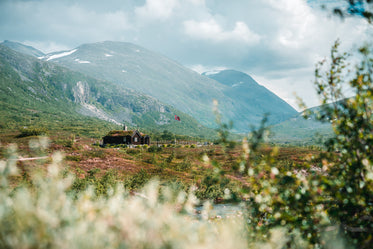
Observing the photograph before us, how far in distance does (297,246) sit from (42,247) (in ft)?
17.3

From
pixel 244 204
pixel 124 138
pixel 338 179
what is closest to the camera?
pixel 338 179

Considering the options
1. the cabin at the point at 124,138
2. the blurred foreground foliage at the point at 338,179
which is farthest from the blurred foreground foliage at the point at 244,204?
the cabin at the point at 124,138

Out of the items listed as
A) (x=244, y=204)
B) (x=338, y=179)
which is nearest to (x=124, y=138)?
(x=244, y=204)

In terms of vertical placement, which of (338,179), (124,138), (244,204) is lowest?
(124,138)

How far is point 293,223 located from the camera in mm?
5914

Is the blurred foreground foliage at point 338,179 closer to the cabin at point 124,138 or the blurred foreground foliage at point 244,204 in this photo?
the blurred foreground foliage at point 244,204

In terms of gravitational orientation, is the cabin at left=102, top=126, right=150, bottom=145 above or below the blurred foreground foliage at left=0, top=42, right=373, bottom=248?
below

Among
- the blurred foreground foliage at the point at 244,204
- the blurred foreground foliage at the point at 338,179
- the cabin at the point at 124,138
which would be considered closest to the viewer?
the blurred foreground foliage at the point at 244,204

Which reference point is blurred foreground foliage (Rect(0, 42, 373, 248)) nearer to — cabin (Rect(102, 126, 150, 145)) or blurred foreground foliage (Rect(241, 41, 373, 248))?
blurred foreground foliage (Rect(241, 41, 373, 248))

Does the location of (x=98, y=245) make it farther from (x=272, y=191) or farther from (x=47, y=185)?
(x=272, y=191)

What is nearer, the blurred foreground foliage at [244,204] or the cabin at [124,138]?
the blurred foreground foliage at [244,204]

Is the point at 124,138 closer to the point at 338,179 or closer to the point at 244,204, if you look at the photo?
the point at 244,204

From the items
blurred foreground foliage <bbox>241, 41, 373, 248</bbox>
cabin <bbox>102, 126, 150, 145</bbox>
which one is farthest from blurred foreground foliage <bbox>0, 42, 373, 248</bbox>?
cabin <bbox>102, 126, 150, 145</bbox>

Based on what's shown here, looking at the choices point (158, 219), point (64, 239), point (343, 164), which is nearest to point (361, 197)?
point (343, 164)
